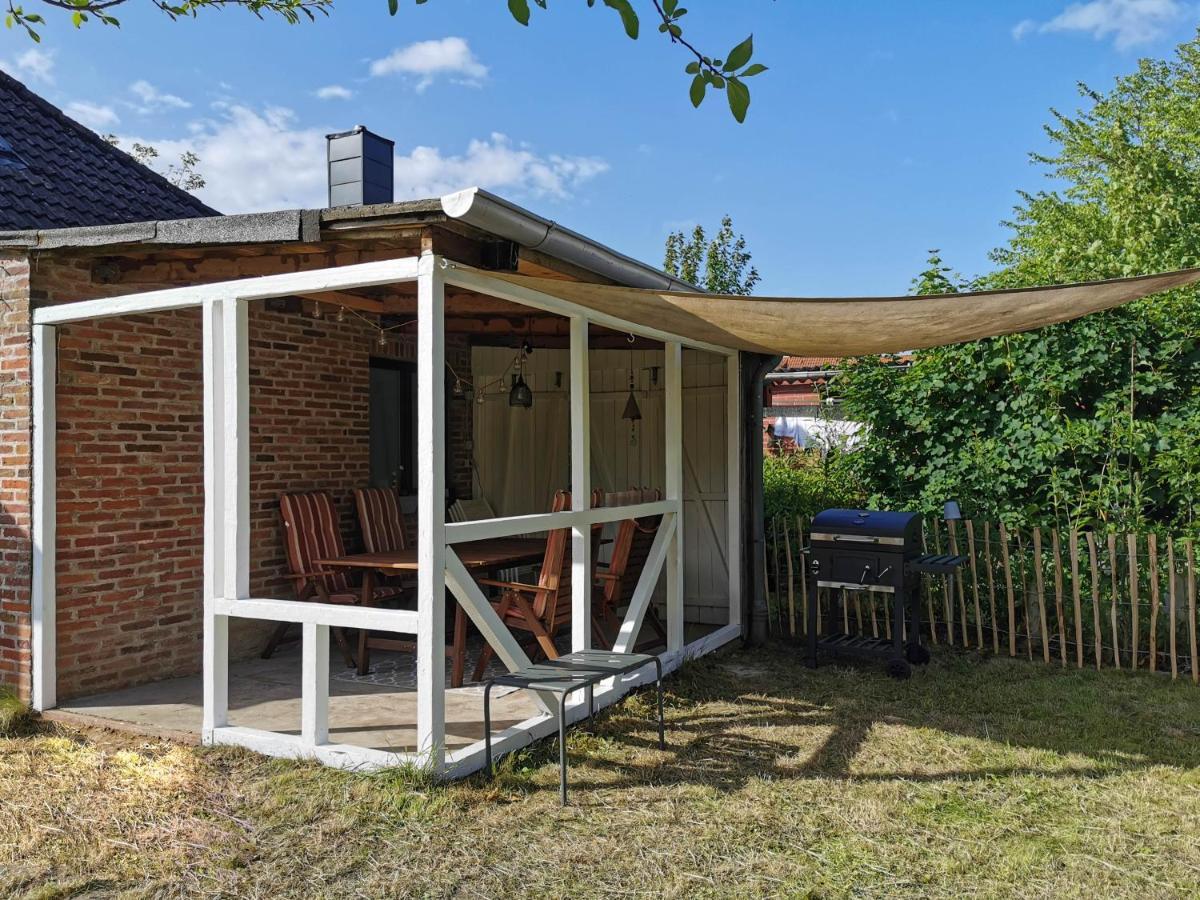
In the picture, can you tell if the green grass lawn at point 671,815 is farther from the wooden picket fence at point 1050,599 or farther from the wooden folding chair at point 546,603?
the wooden picket fence at point 1050,599

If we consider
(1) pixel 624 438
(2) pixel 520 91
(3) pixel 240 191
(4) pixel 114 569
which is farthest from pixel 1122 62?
(3) pixel 240 191

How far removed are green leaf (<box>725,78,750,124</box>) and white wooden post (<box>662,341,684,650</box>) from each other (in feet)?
12.7

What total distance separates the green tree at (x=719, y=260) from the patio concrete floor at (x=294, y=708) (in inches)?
599

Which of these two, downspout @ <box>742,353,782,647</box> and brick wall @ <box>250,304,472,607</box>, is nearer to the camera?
brick wall @ <box>250,304,472,607</box>

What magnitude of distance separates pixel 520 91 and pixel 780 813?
1089 centimetres

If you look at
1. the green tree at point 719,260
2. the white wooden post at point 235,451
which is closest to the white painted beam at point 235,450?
the white wooden post at point 235,451

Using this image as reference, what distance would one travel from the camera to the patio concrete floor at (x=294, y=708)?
448 centimetres

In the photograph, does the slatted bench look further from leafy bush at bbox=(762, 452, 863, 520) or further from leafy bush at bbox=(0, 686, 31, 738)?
leafy bush at bbox=(762, 452, 863, 520)

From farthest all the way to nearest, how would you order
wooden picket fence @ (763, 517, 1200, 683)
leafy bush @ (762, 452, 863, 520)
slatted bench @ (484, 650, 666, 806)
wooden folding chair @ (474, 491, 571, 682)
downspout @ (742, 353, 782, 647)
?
leafy bush @ (762, 452, 863, 520), downspout @ (742, 353, 782, 647), wooden picket fence @ (763, 517, 1200, 683), wooden folding chair @ (474, 491, 571, 682), slatted bench @ (484, 650, 666, 806)

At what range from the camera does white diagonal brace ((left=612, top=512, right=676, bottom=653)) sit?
5.37 m

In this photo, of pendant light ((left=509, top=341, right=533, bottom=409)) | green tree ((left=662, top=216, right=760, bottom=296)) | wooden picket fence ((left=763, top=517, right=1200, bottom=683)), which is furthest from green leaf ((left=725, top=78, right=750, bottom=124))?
green tree ((left=662, top=216, right=760, bottom=296))

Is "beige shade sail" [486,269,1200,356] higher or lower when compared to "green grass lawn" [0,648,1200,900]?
higher

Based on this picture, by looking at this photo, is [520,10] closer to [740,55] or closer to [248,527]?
[740,55]

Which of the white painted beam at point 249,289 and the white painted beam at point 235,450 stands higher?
the white painted beam at point 249,289
